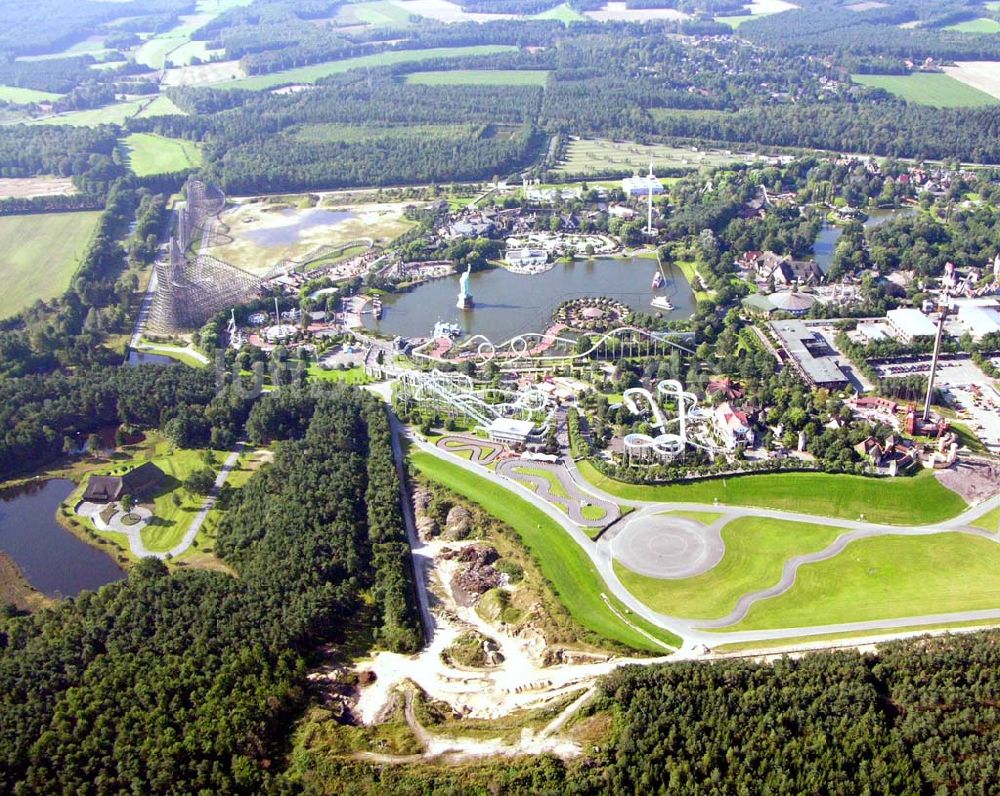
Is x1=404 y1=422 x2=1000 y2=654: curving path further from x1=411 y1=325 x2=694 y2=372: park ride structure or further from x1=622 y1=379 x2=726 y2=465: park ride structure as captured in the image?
x1=411 y1=325 x2=694 y2=372: park ride structure

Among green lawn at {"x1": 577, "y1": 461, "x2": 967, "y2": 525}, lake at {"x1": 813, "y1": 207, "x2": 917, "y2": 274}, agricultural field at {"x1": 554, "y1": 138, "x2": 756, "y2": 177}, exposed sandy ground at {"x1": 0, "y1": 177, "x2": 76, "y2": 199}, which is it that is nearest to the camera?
green lawn at {"x1": 577, "y1": 461, "x2": 967, "y2": 525}

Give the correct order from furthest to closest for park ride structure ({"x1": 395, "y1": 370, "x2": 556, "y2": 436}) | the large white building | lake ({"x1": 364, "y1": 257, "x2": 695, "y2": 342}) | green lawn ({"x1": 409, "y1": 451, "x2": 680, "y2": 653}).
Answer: lake ({"x1": 364, "y1": 257, "x2": 695, "y2": 342}) → the large white building → park ride structure ({"x1": 395, "y1": 370, "x2": 556, "y2": 436}) → green lawn ({"x1": 409, "y1": 451, "x2": 680, "y2": 653})

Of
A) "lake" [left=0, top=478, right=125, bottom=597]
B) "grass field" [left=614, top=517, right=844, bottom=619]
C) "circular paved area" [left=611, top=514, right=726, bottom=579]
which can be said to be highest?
"lake" [left=0, top=478, right=125, bottom=597]

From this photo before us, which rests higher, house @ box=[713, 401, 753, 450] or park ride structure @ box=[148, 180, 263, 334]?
park ride structure @ box=[148, 180, 263, 334]

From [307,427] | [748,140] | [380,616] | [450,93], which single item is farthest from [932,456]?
[450,93]

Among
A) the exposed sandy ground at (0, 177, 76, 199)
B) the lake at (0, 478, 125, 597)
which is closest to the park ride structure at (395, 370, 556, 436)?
the lake at (0, 478, 125, 597)

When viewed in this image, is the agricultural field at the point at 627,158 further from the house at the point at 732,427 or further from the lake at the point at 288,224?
the house at the point at 732,427

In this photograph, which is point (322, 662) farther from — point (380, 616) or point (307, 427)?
point (307, 427)
